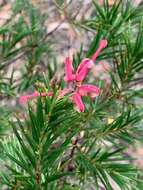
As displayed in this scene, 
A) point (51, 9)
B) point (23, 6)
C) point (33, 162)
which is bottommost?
point (51, 9)

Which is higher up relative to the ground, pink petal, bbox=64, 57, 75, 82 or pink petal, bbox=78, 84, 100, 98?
pink petal, bbox=64, 57, 75, 82

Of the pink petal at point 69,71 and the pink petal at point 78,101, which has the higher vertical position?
the pink petal at point 69,71

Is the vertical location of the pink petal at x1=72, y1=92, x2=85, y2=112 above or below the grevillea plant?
above

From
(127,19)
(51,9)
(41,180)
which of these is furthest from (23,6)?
(51,9)

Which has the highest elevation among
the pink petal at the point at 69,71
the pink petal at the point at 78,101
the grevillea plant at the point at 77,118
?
the pink petal at the point at 69,71

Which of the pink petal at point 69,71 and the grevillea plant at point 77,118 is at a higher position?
the pink petal at point 69,71

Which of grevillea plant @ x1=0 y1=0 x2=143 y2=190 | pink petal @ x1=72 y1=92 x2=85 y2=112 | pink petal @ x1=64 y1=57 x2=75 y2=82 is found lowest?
grevillea plant @ x1=0 y1=0 x2=143 y2=190

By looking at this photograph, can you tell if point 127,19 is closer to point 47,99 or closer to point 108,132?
point 108,132

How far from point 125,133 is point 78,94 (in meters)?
0.24

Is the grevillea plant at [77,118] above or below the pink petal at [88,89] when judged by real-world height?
below

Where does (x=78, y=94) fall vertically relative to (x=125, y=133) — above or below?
above

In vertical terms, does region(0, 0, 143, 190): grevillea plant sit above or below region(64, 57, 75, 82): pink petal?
below

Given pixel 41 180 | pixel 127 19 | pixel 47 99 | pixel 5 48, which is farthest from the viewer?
pixel 5 48

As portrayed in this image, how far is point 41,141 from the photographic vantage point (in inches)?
22.8
